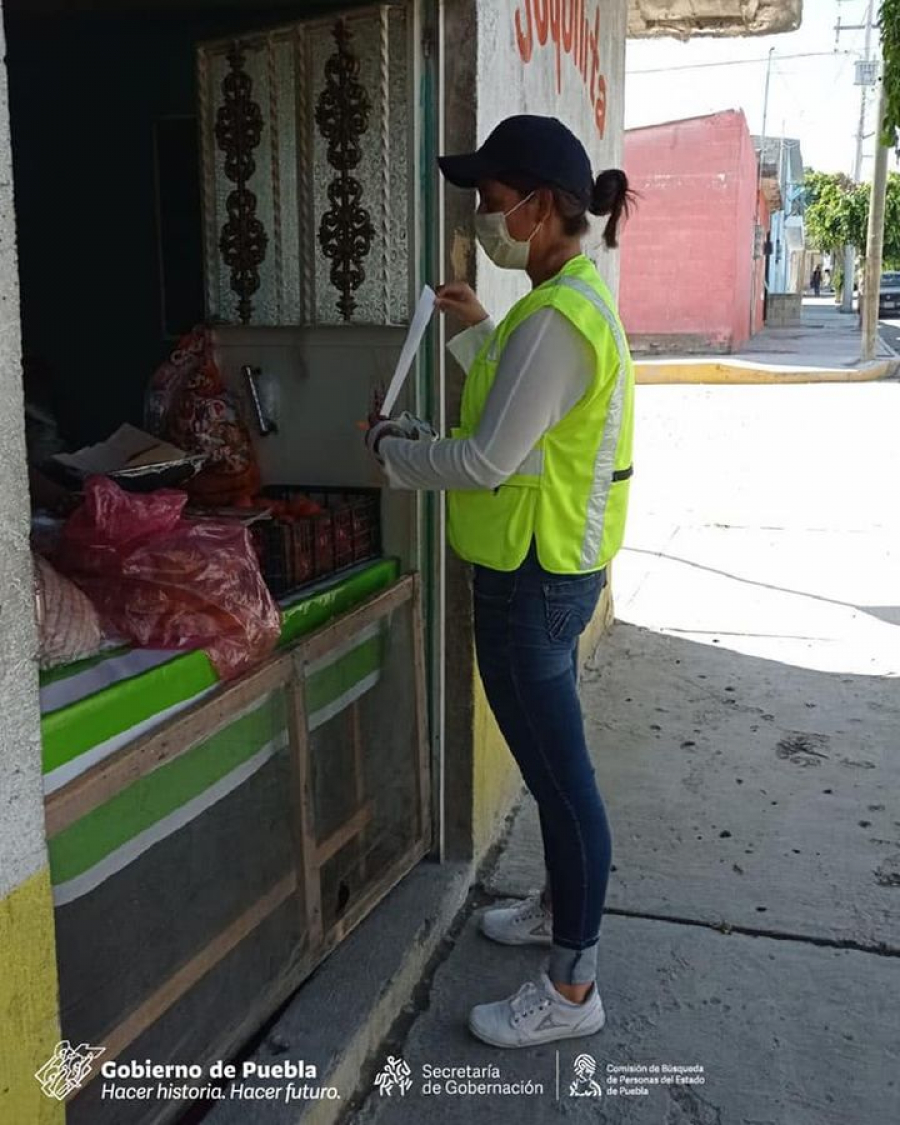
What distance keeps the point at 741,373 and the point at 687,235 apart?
6.38m

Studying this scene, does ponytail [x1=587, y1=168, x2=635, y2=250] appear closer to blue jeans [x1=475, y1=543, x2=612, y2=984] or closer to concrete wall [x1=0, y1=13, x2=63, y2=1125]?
blue jeans [x1=475, y1=543, x2=612, y2=984]

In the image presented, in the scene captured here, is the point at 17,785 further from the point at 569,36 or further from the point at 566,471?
the point at 569,36

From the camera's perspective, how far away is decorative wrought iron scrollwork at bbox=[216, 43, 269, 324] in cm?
304

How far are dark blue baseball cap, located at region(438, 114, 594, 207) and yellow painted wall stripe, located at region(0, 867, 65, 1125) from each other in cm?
153

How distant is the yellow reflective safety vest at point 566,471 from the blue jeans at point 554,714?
0.17 ft

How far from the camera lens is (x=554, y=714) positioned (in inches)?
94.9

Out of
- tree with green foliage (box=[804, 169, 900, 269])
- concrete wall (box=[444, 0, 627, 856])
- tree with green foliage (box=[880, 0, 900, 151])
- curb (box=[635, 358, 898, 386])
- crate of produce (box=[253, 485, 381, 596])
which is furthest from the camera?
tree with green foliage (box=[804, 169, 900, 269])

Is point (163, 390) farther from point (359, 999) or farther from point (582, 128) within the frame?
point (582, 128)

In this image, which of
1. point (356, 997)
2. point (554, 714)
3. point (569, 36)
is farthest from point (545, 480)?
point (569, 36)

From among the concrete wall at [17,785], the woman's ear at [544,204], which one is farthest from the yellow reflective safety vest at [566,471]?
the concrete wall at [17,785]

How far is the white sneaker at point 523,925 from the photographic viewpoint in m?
2.95

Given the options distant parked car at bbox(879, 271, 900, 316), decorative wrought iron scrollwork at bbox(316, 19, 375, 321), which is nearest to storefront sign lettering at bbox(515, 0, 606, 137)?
decorative wrought iron scrollwork at bbox(316, 19, 375, 321)

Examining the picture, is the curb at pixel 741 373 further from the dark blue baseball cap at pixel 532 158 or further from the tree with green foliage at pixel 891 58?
the dark blue baseball cap at pixel 532 158

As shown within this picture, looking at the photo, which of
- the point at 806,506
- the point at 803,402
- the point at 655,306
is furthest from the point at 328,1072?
the point at 655,306
